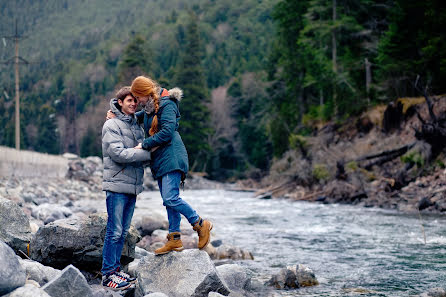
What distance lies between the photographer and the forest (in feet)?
72.4

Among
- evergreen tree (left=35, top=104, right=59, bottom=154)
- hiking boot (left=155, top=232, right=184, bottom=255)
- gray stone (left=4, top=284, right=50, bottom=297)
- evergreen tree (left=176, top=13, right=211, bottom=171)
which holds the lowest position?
evergreen tree (left=35, top=104, right=59, bottom=154)

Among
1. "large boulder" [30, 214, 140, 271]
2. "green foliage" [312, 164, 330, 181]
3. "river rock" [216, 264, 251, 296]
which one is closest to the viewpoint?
"large boulder" [30, 214, 140, 271]

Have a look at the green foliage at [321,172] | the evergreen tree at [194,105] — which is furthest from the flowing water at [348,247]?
the evergreen tree at [194,105]

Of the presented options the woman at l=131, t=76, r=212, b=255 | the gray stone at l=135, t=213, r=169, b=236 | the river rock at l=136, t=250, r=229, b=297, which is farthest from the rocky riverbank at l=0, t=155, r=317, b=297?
the gray stone at l=135, t=213, r=169, b=236

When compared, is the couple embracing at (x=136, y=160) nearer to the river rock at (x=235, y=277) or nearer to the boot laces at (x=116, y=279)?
the boot laces at (x=116, y=279)

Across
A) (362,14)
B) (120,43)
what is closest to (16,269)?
(362,14)

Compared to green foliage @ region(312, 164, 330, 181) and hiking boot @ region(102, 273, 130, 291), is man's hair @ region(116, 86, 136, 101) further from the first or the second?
green foliage @ region(312, 164, 330, 181)

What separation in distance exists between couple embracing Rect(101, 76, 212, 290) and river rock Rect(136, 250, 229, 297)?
114 millimetres

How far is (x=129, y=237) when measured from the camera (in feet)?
18.6

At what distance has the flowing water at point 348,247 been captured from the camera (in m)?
6.27

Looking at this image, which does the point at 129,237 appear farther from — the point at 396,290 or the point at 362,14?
the point at 362,14

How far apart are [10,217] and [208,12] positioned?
111 metres

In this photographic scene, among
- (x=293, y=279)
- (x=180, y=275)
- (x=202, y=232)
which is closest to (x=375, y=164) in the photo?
(x=293, y=279)

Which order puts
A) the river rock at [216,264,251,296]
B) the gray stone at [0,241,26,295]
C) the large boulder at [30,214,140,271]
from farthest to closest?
the river rock at [216,264,251,296]
the large boulder at [30,214,140,271]
the gray stone at [0,241,26,295]
